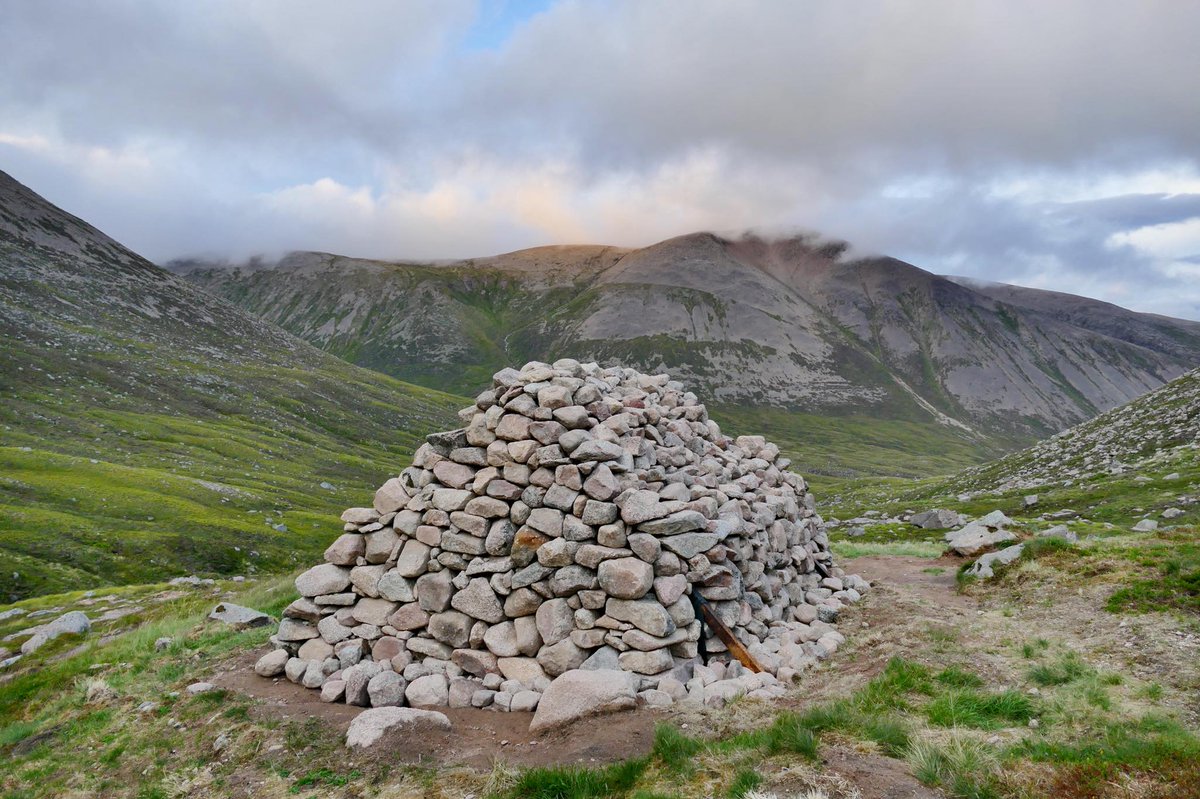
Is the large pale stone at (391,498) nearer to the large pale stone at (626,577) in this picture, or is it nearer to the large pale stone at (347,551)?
the large pale stone at (347,551)

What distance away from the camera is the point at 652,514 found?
14.2 meters

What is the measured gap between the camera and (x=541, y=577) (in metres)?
14.2

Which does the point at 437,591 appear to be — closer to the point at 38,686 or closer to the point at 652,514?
the point at 652,514

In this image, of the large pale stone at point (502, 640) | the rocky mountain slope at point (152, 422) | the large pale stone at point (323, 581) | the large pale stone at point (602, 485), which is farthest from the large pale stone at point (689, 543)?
the rocky mountain slope at point (152, 422)

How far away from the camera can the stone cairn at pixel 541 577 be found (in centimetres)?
1314

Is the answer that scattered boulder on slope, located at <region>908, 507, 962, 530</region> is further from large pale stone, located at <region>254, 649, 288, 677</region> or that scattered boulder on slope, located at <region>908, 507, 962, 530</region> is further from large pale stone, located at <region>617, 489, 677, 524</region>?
large pale stone, located at <region>254, 649, 288, 677</region>

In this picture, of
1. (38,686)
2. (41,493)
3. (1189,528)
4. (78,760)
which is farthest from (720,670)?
(41,493)

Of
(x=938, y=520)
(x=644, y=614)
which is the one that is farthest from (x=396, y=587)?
(x=938, y=520)

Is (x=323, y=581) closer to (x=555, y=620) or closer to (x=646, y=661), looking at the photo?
(x=555, y=620)

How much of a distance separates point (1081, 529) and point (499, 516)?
3630 centimetres

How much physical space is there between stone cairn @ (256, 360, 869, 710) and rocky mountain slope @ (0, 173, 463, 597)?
114ft

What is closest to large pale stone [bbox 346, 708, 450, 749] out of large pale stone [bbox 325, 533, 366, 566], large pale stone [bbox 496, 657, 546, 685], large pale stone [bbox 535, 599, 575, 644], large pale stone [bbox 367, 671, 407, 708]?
large pale stone [bbox 367, 671, 407, 708]

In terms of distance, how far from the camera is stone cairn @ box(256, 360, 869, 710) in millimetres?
13141

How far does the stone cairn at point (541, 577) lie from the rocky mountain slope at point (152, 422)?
3466cm
